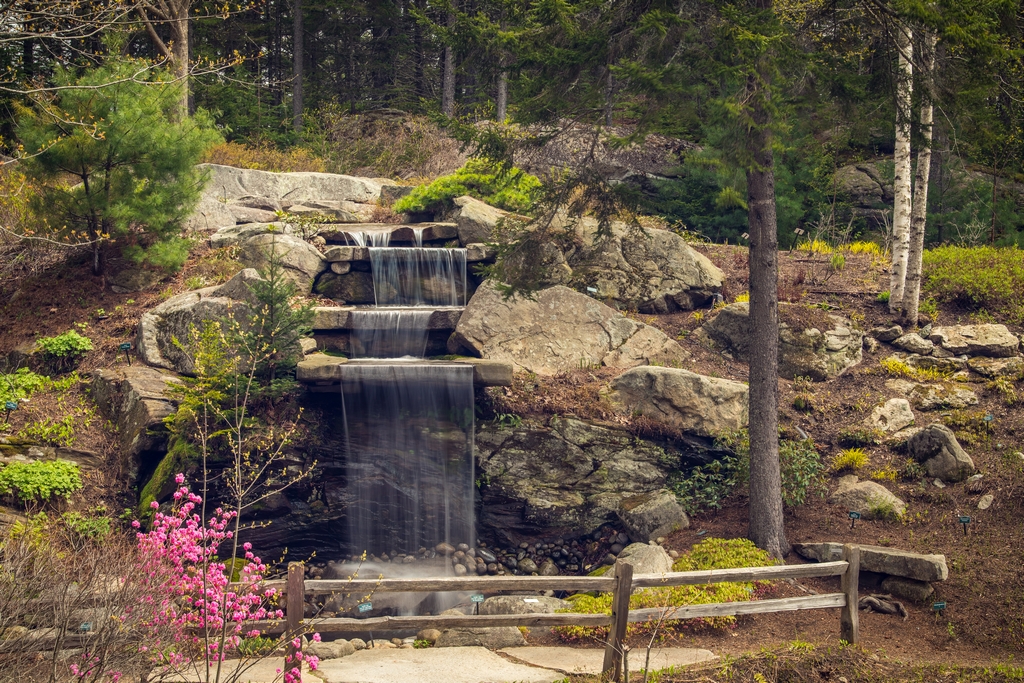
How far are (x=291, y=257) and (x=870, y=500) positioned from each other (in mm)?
10827

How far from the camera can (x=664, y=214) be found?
1889cm

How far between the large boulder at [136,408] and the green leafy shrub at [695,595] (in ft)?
21.8

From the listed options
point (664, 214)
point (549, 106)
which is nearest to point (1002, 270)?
point (664, 214)

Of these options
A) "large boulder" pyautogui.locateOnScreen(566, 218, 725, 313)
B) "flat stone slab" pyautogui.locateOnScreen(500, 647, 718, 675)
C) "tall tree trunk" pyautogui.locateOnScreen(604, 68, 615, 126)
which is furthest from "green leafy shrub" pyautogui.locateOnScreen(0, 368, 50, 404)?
"tall tree trunk" pyautogui.locateOnScreen(604, 68, 615, 126)

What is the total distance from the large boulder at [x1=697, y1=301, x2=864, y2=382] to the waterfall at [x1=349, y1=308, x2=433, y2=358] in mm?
5453

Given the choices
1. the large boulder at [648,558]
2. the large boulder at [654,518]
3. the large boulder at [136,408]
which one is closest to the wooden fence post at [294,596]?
the large boulder at [648,558]

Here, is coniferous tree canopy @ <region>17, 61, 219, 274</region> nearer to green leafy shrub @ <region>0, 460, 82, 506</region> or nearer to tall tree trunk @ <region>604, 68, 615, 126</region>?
green leafy shrub @ <region>0, 460, 82, 506</region>

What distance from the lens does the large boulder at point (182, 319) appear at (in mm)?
11781

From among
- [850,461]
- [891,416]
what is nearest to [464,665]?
[850,461]

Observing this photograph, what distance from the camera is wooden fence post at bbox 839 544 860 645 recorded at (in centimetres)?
705

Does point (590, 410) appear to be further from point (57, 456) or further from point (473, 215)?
point (57, 456)

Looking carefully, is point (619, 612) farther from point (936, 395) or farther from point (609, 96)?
point (936, 395)

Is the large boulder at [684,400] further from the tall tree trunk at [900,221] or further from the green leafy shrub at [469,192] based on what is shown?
the green leafy shrub at [469,192]

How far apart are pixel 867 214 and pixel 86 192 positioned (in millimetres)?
18117
